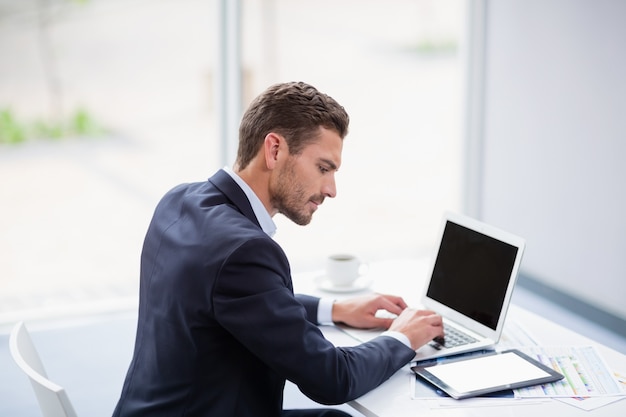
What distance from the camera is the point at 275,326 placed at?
1526 millimetres

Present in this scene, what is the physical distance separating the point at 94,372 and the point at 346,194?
126 inches

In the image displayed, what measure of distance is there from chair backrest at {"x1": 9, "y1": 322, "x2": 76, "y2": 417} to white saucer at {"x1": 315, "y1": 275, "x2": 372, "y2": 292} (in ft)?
2.78

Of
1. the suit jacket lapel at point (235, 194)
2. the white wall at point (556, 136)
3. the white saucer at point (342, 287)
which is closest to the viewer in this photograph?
the suit jacket lapel at point (235, 194)

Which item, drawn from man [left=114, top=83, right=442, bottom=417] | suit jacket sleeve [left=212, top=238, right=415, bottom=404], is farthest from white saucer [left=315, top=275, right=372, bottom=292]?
suit jacket sleeve [left=212, top=238, right=415, bottom=404]

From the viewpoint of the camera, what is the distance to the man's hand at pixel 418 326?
69.8 inches

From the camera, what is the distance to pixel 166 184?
6262 mm

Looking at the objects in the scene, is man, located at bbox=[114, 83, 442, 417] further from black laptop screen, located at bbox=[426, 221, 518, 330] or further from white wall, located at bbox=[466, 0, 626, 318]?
white wall, located at bbox=[466, 0, 626, 318]

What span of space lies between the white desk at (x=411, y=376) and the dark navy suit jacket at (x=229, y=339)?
0.12ft

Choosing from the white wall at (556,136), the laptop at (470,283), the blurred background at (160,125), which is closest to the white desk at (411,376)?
the laptop at (470,283)

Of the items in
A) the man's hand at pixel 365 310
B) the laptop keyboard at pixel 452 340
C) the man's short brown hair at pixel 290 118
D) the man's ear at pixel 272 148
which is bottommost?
the laptop keyboard at pixel 452 340

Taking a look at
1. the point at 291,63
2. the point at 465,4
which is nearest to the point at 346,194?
the point at 291,63

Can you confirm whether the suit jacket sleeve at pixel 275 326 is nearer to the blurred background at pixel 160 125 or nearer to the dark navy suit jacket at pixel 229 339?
the dark navy suit jacket at pixel 229 339

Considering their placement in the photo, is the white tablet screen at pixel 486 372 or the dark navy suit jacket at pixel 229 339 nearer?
the dark navy suit jacket at pixel 229 339

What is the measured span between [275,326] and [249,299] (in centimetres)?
7
